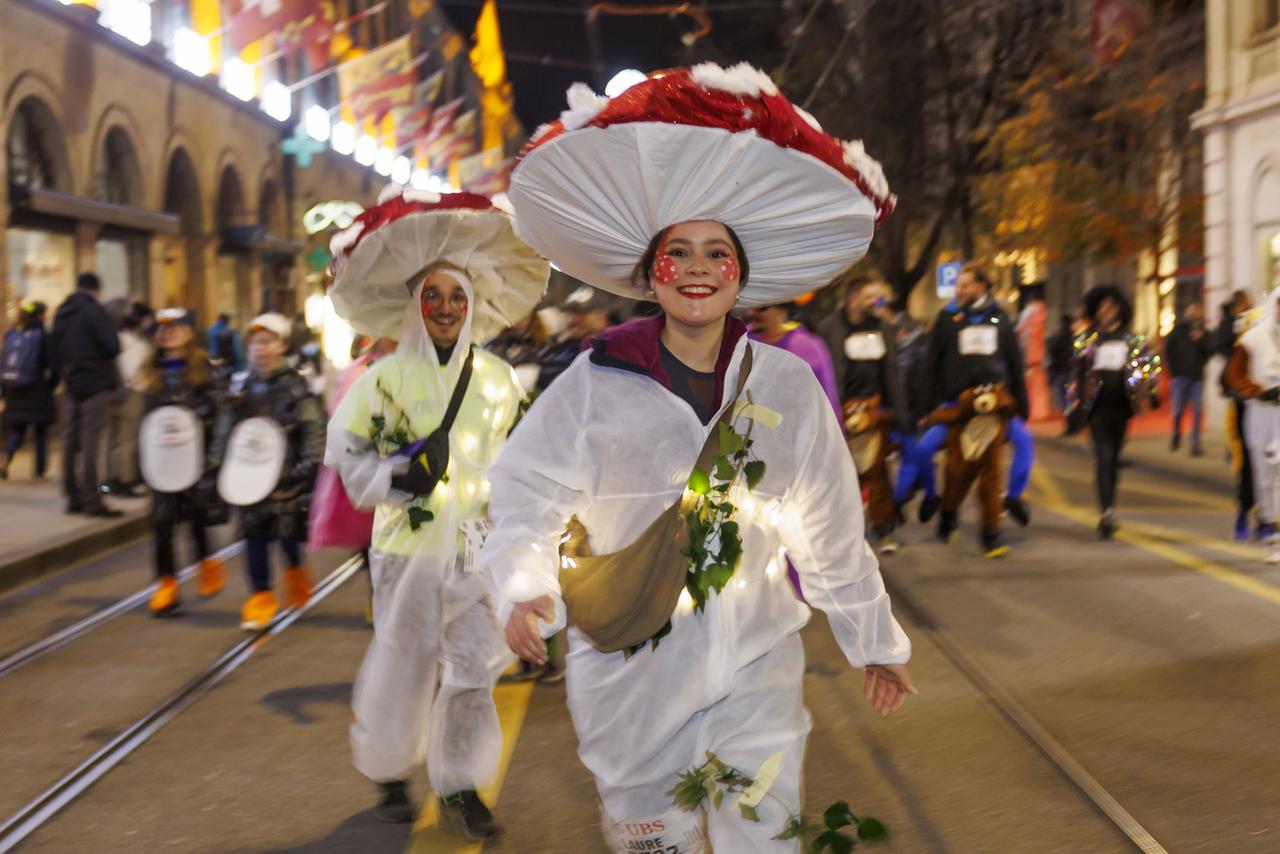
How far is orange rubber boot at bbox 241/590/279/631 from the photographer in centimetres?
828

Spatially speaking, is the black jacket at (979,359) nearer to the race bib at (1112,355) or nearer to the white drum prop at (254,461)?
the race bib at (1112,355)

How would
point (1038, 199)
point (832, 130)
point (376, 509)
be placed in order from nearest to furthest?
1. point (376, 509)
2. point (1038, 199)
3. point (832, 130)

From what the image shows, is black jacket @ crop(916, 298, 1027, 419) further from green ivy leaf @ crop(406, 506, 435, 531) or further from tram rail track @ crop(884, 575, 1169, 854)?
green ivy leaf @ crop(406, 506, 435, 531)

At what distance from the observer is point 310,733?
614cm

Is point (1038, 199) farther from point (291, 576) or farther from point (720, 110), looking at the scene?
point (720, 110)

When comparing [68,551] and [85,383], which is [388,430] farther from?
[85,383]

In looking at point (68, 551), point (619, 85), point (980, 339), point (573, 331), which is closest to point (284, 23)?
point (68, 551)

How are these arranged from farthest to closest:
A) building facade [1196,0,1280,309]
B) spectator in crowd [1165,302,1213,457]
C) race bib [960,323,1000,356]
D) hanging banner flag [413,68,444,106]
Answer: hanging banner flag [413,68,444,106] → building facade [1196,0,1280,309] → spectator in crowd [1165,302,1213,457] → race bib [960,323,1000,356]

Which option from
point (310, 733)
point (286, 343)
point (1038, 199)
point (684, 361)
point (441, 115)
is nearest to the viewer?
point (684, 361)

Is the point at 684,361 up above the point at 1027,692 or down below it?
above

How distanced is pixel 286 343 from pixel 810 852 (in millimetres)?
6260

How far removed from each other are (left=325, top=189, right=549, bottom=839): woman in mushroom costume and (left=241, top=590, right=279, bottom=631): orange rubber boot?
11.3 ft

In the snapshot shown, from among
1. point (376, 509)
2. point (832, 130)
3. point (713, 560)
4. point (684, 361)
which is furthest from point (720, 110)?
point (832, 130)

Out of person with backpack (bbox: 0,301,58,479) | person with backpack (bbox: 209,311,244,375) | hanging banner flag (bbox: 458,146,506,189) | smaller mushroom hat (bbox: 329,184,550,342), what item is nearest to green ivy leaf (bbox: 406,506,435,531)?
smaller mushroom hat (bbox: 329,184,550,342)
